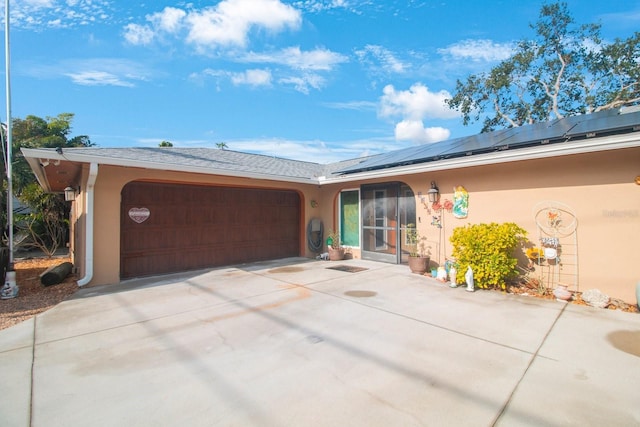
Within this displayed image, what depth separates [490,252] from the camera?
5488 mm

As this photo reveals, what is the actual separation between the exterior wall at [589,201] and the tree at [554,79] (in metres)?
14.9

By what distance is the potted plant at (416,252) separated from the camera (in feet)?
23.2

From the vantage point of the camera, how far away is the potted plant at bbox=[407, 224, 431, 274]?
278 inches

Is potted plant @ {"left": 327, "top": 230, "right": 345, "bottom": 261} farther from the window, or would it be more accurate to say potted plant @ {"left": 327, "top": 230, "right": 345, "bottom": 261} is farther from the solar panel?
the solar panel

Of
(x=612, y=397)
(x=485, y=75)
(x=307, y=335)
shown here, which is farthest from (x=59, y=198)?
(x=485, y=75)

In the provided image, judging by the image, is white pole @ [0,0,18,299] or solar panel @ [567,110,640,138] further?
white pole @ [0,0,18,299]

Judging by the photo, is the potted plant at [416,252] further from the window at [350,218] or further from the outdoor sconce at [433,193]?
the window at [350,218]

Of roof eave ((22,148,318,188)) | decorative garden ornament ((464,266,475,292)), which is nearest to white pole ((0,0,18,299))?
roof eave ((22,148,318,188))

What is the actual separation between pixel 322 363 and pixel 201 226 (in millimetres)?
6260

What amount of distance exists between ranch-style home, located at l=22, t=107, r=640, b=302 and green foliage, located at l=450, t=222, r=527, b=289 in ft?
1.74

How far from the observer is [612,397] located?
92.4 inches

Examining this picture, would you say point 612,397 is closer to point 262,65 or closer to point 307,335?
point 307,335

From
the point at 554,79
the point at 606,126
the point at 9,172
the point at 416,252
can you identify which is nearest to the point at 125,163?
the point at 9,172

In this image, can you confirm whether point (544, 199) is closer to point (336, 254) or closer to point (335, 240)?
point (336, 254)
